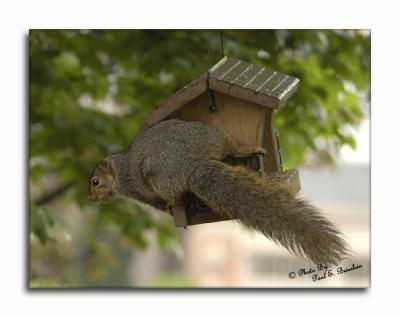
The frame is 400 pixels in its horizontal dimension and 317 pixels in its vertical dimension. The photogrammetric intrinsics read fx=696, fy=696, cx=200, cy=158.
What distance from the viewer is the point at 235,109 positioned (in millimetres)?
1855

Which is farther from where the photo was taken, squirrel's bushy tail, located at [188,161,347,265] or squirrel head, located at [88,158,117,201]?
squirrel head, located at [88,158,117,201]

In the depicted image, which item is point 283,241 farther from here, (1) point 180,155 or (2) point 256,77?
(2) point 256,77

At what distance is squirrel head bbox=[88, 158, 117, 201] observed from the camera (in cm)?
192

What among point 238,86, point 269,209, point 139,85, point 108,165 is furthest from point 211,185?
point 139,85

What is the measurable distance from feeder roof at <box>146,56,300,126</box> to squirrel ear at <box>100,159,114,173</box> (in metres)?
0.16

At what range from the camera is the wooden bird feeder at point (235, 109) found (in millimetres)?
1780

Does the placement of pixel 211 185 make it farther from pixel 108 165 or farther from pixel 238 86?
pixel 108 165

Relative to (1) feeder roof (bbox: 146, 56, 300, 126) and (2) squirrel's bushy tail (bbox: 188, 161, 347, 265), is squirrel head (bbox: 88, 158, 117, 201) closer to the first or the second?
(1) feeder roof (bbox: 146, 56, 300, 126)

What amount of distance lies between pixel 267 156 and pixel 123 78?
142 cm

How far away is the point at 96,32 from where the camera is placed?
2.86 metres

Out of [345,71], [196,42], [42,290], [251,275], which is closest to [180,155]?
[196,42]

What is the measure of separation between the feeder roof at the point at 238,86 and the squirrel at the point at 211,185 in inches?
2.0

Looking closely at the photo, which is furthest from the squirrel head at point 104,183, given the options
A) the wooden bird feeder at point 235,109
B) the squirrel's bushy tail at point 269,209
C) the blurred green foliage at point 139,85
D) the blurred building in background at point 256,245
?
the blurred building in background at point 256,245

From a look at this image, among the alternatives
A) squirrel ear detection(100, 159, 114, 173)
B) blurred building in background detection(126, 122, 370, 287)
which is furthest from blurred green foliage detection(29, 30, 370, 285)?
blurred building in background detection(126, 122, 370, 287)
